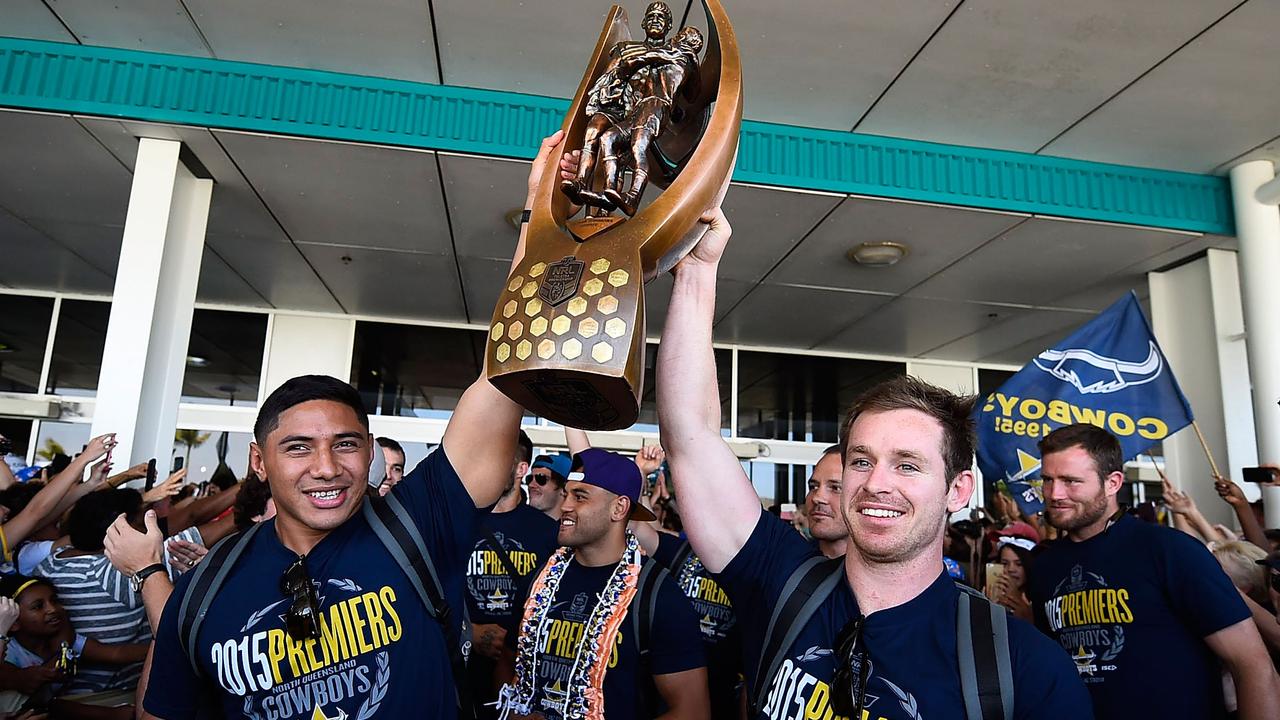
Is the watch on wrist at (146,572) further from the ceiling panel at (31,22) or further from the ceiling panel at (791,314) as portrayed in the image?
the ceiling panel at (791,314)

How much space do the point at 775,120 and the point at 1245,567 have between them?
2848mm

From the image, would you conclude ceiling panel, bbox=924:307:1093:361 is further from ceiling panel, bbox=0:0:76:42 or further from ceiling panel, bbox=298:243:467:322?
ceiling panel, bbox=0:0:76:42

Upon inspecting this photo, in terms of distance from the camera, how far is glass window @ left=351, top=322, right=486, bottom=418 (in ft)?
25.0

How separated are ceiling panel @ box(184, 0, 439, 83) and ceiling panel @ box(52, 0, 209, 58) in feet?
0.31

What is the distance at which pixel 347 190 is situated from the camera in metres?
4.74

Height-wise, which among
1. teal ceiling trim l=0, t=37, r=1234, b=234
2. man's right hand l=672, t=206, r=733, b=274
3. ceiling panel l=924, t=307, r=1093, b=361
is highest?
teal ceiling trim l=0, t=37, r=1234, b=234

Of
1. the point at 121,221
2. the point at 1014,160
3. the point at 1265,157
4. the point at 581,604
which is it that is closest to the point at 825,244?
the point at 1014,160

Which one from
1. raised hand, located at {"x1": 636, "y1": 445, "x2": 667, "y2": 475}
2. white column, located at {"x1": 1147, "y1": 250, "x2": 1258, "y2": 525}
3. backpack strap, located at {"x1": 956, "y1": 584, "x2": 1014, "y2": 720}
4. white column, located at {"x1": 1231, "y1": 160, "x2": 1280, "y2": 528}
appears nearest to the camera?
backpack strap, located at {"x1": 956, "y1": 584, "x2": 1014, "y2": 720}

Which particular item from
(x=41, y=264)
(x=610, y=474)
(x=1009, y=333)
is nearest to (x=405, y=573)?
(x=610, y=474)

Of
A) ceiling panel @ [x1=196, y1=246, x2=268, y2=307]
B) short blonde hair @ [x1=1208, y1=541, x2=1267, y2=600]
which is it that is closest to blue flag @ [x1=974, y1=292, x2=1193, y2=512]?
short blonde hair @ [x1=1208, y1=541, x2=1267, y2=600]

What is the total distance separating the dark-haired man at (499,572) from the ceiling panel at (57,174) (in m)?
2.92

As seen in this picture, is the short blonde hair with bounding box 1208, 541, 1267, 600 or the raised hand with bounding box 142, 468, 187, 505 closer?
the short blonde hair with bounding box 1208, 541, 1267, 600

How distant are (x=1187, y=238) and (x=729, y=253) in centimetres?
271

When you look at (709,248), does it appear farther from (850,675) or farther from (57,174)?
(57,174)
